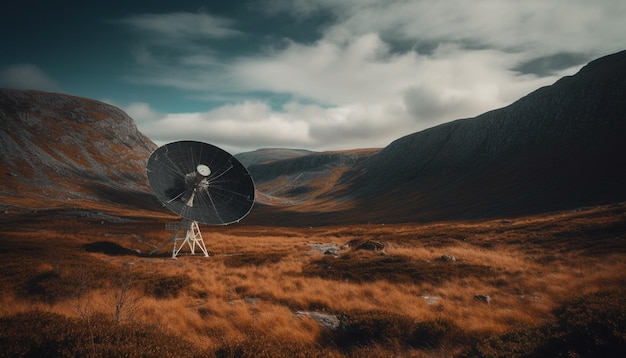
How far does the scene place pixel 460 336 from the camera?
33.2 ft

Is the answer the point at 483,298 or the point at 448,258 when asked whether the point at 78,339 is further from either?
the point at 448,258

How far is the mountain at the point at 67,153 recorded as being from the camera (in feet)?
316

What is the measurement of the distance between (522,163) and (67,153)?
17437 centimetres

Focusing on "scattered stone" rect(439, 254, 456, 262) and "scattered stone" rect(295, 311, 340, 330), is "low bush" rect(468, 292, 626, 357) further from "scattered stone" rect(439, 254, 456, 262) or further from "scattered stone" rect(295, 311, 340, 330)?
"scattered stone" rect(439, 254, 456, 262)

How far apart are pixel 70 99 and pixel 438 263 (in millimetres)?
219613

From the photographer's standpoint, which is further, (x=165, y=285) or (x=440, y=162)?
(x=440, y=162)

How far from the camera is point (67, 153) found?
129750mm

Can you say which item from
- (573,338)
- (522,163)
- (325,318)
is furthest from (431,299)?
(522,163)

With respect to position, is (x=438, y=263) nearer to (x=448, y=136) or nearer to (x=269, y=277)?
(x=269, y=277)

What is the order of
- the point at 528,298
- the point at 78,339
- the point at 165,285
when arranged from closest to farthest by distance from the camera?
the point at 78,339 < the point at 528,298 < the point at 165,285

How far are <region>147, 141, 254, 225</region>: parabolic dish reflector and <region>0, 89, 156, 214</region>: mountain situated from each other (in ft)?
223

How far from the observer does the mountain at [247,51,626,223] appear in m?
73.3

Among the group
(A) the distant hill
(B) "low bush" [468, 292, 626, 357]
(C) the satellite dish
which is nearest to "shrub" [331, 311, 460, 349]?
(B) "low bush" [468, 292, 626, 357]

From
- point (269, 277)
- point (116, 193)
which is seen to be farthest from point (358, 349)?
point (116, 193)
